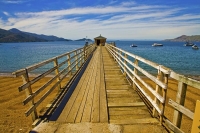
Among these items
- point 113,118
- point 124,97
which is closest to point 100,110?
point 113,118

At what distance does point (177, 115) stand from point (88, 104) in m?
2.48

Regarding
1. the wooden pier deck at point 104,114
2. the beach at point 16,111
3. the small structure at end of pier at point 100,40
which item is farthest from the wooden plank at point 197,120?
the small structure at end of pier at point 100,40

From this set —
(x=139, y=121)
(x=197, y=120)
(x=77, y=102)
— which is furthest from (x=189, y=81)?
(x=77, y=102)

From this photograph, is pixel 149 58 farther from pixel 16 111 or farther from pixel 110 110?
pixel 110 110

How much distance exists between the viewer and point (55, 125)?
333 cm

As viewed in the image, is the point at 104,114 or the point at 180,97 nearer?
the point at 180,97

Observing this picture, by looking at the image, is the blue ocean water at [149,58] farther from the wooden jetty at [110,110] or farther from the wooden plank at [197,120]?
the wooden plank at [197,120]

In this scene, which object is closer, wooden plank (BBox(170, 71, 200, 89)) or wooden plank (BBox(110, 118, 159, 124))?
wooden plank (BBox(170, 71, 200, 89))

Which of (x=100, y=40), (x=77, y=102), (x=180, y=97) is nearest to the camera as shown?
(x=180, y=97)

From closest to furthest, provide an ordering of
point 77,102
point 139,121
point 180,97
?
point 180,97, point 139,121, point 77,102

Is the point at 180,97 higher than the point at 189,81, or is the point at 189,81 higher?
the point at 189,81

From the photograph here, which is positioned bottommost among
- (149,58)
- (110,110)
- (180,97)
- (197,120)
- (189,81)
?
(149,58)

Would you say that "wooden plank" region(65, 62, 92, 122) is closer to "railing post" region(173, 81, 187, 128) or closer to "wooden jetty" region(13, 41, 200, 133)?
"wooden jetty" region(13, 41, 200, 133)

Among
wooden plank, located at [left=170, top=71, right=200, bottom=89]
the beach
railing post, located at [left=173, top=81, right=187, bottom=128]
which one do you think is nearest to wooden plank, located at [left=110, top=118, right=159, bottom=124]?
railing post, located at [left=173, top=81, right=187, bottom=128]
